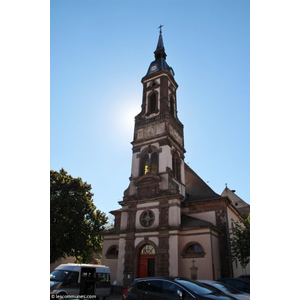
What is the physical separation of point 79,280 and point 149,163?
15.0 m

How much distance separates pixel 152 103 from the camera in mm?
30969

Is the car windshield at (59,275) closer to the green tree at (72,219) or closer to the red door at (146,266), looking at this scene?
the red door at (146,266)

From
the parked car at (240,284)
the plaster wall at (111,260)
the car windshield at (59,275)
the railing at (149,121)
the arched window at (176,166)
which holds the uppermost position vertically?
the railing at (149,121)

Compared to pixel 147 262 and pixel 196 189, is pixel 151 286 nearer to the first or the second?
pixel 147 262

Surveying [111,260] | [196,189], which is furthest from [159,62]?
[111,260]

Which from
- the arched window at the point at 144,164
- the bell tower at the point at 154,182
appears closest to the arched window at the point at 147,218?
the bell tower at the point at 154,182

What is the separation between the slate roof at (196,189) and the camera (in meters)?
25.5

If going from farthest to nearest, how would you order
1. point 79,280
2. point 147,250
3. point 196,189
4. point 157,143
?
point 196,189 < point 157,143 < point 147,250 < point 79,280

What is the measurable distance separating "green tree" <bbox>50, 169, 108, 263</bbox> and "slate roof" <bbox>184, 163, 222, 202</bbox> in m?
10.7

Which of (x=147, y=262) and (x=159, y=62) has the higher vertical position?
(x=159, y=62)

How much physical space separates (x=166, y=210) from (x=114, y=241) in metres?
7.19

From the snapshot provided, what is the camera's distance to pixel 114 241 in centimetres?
2575

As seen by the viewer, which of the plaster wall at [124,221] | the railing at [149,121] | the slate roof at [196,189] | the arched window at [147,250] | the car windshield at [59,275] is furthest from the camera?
the railing at [149,121]
